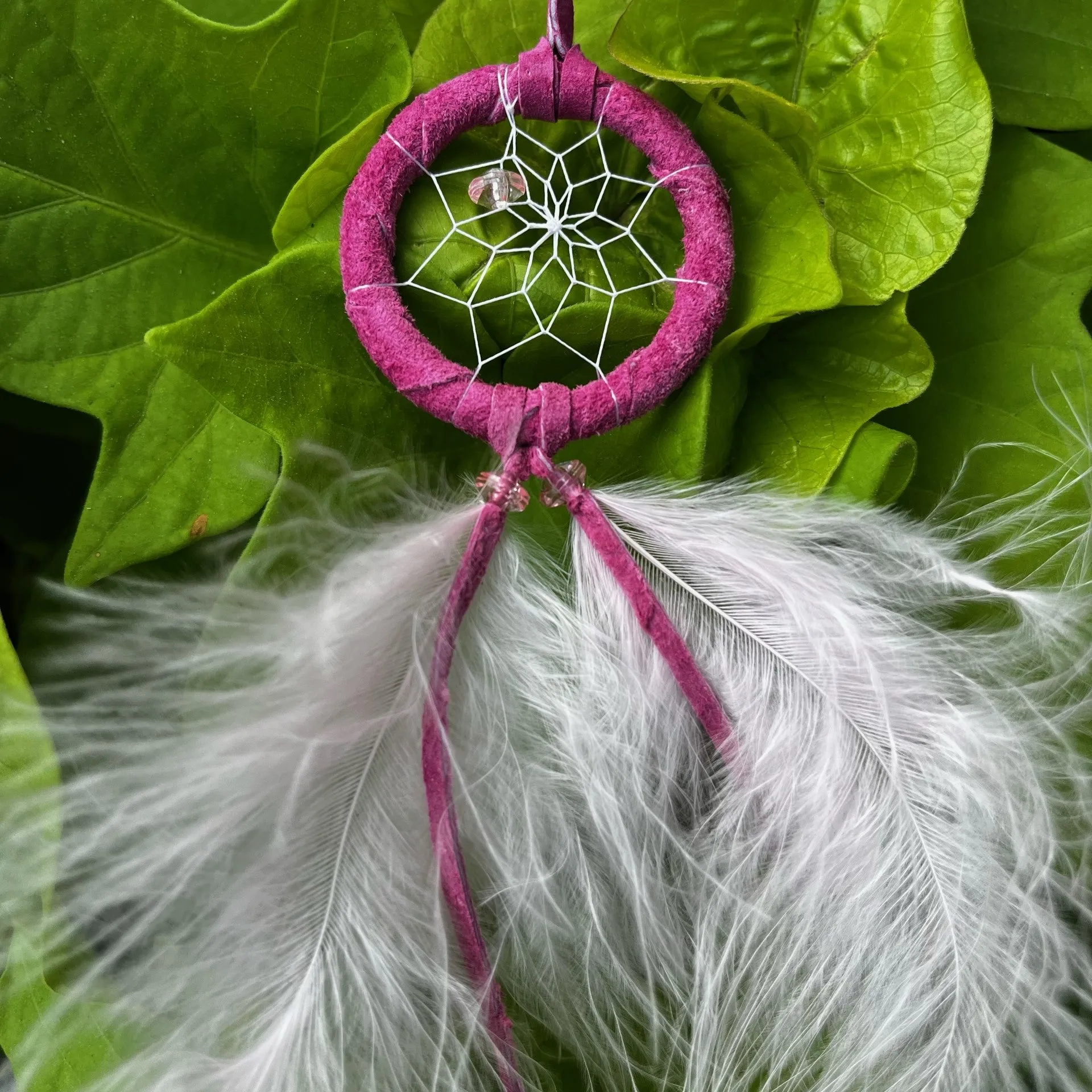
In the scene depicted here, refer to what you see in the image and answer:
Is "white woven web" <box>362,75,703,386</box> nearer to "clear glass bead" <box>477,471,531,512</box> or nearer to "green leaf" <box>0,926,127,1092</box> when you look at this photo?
"clear glass bead" <box>477,471,531,512</box>

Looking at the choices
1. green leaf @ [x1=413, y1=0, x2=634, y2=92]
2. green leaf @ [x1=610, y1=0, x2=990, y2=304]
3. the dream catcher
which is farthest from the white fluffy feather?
green leaf @ [x1=413, y1=0, x2=634, y2=92]

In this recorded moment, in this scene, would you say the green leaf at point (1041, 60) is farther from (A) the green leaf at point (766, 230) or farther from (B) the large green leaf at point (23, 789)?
(B) the large green leaf at point (23, 789)

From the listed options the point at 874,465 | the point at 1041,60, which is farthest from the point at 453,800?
the point at 1041,60

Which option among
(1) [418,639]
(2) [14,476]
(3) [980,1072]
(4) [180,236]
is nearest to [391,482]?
(1) [418,639]

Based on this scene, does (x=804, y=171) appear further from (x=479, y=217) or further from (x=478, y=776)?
(x=478, y=776)

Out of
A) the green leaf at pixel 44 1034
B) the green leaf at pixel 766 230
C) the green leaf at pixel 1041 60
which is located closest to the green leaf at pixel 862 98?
the green leaf at pixel 766 230

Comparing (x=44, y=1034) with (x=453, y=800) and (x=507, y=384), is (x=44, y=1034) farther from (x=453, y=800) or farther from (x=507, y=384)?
(x=507, y=384)
